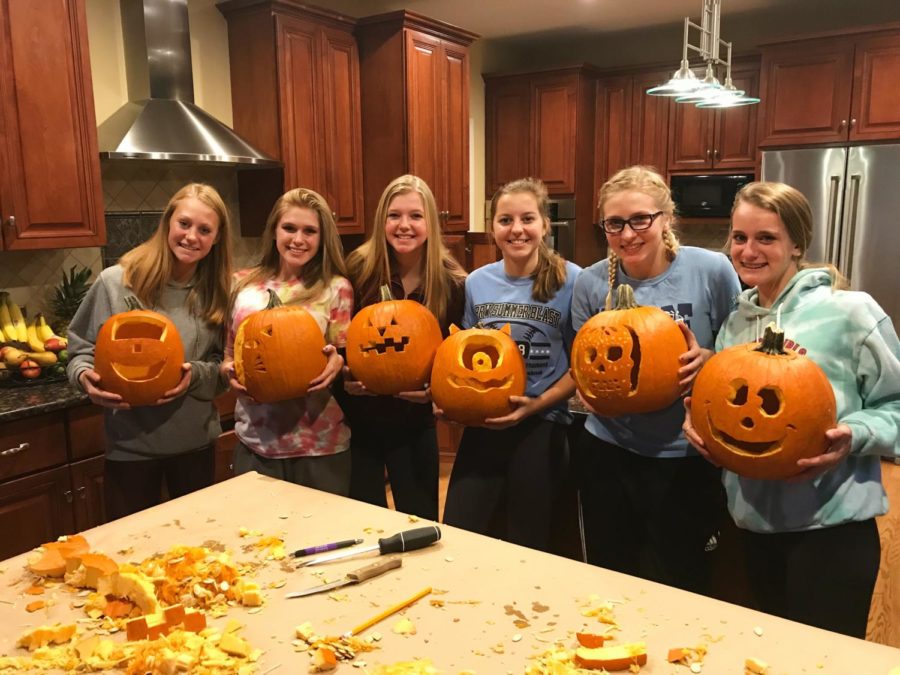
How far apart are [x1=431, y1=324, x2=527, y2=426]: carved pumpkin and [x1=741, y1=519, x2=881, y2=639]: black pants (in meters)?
0.68

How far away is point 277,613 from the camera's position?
1.17 meters

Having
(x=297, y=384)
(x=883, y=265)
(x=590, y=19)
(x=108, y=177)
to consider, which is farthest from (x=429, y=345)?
(x=590, y=19)

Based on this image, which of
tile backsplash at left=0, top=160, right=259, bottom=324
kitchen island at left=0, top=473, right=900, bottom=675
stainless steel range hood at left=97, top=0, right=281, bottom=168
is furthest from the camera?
stainless steel range hood at left=97, top=0, right=281, bottom=168

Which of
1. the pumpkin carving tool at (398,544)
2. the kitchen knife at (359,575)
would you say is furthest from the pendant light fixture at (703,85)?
the kitchen knife at (359,575)

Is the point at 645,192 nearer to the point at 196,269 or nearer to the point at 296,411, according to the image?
the point at 296,411

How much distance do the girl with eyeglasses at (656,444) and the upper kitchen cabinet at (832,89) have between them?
→ 137 inches

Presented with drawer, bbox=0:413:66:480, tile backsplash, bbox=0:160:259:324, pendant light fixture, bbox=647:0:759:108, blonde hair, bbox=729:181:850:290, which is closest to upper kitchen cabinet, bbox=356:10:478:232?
tile backsplash, bbox=0:160:259:324

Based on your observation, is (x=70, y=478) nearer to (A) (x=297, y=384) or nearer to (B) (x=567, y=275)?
(A) (x=297, y=384)

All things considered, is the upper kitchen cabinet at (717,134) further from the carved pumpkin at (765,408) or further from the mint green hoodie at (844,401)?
the carved pumpkin at (765,408)

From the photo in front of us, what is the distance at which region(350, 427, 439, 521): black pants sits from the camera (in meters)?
2.17

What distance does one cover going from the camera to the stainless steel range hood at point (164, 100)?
10.3ft

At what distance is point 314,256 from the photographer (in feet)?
7.04

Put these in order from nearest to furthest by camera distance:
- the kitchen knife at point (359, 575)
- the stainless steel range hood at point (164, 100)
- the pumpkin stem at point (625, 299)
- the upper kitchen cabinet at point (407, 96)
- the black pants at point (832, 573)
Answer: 1. the kitchen knife at point (359, 575)
2. the black pants at point (832, 573)
3. the pumpkin stem at point (625, 299)
4. the stainless steel range hood at point (164, 100)
5. the upper kitchen cabinet at point (407, 96)

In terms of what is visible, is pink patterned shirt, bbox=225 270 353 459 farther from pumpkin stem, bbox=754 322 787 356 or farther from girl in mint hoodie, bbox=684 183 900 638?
pumpkin stem, bbox=754 322 787 356
